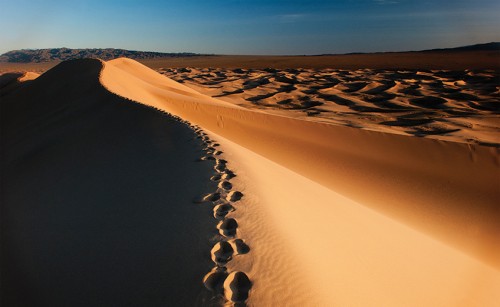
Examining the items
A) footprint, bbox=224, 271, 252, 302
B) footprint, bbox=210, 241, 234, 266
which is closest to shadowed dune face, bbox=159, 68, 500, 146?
footprint, bbox=210, 241, 234, 266

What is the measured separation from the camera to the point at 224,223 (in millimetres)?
2422

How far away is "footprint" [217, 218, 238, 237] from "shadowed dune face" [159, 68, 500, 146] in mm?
6899

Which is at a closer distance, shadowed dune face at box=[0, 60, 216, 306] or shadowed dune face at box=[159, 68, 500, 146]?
shadowed dune face at box=[0, 60, 216, 306]

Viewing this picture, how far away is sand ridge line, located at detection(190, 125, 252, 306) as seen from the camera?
181 centimetres

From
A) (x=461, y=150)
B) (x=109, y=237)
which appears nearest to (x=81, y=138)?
(x=109, y=237)

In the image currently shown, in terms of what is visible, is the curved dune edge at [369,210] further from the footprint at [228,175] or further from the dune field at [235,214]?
the footprint at [228,175]

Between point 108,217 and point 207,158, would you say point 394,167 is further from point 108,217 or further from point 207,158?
point 108,217

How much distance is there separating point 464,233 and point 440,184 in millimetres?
1439

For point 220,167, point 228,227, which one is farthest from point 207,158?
point 228,227

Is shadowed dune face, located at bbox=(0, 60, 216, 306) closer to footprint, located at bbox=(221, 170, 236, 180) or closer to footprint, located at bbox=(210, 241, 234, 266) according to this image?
footprint, located at bbox=(210, 241, 234, 266)

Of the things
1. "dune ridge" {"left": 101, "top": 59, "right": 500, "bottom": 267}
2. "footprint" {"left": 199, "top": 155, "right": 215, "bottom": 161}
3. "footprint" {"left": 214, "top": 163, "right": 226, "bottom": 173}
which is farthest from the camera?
"dune ridge" {"left": 101, "top": 59, "right": 500, "bottom": 267}

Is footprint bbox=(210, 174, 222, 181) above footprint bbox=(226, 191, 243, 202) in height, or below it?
above

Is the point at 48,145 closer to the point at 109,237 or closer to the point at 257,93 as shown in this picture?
the point at 109,237

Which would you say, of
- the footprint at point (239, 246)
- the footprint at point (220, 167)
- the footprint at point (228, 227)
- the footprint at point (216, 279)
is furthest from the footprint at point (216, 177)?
the footprint at point (216, 279)
